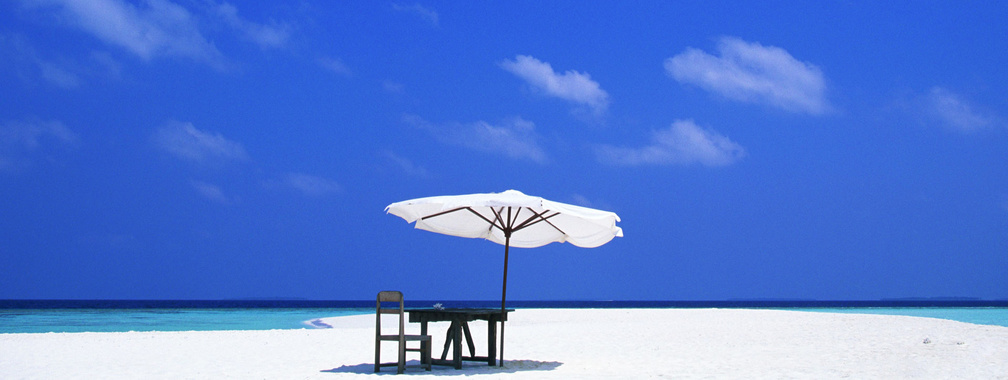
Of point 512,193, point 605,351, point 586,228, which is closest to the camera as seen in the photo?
point 512,193

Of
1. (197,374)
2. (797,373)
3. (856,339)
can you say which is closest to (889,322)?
(856,339)

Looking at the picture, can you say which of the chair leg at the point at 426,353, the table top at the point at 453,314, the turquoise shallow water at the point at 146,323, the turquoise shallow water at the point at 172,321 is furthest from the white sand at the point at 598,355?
Answer: the turquoise shallow water at the point at 172,321

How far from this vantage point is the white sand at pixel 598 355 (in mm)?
9078

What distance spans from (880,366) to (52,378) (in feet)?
31.8

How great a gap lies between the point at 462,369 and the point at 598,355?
8.91 feet

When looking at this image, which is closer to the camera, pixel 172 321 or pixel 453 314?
pixel 453 314

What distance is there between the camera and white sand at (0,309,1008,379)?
9078 mm

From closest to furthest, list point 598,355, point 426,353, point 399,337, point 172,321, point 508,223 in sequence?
1. point 399,337
2. point 426,353
3. point 508,223
4. point 598,355
5. point 172,321

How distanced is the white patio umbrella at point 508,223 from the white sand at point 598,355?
1678 mm

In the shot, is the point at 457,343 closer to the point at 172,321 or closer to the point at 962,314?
the point at 172,321

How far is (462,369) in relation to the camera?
31.6 feet

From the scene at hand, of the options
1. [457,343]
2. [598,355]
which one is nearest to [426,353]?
[457,343]

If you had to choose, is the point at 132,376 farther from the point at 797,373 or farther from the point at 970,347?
the point at 970,347

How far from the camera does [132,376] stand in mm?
8805
